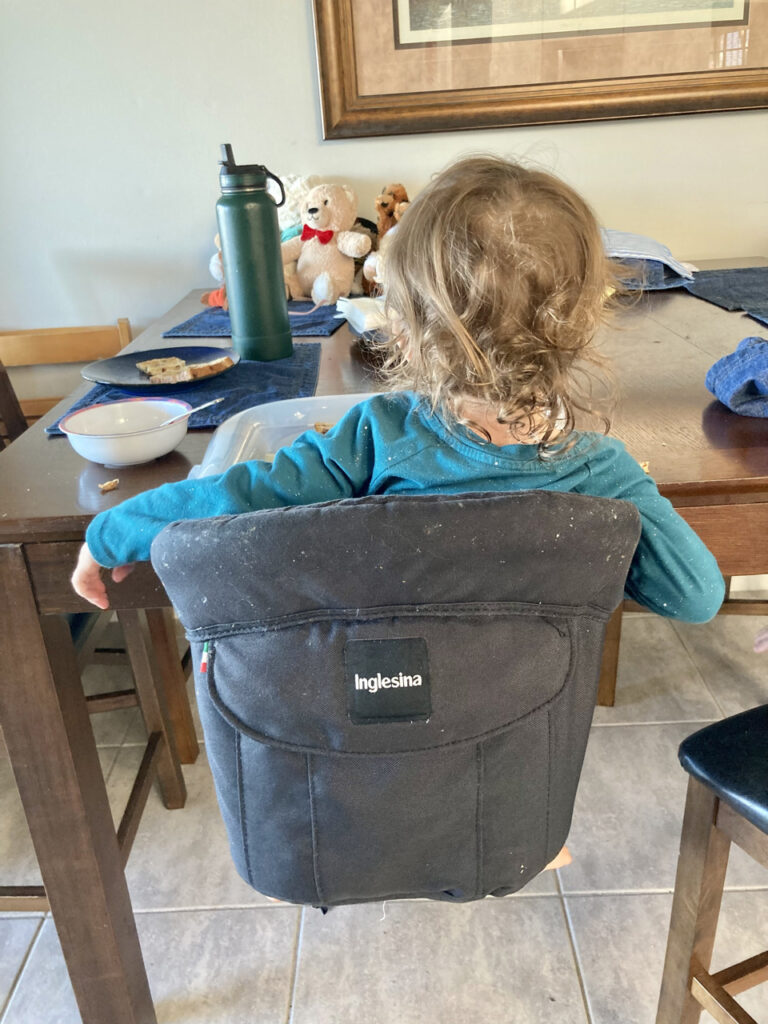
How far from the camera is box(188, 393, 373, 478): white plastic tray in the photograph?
3.16ft

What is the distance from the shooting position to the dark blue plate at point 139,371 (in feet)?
3.72

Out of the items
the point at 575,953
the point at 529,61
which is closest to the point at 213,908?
the point at 575,953

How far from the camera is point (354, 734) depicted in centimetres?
64

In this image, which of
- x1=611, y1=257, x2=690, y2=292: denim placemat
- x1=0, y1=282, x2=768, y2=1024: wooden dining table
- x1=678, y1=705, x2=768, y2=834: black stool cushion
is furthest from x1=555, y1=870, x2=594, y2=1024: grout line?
x1=611, y1=257, x2=690, y2=292: denim placemat

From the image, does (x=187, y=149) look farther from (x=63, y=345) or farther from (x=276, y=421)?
(x=276, y=421)

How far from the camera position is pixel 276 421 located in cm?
100

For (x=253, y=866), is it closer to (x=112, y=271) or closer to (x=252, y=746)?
(x=252, y=746)

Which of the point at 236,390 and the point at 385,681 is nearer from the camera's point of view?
the point at 385,681

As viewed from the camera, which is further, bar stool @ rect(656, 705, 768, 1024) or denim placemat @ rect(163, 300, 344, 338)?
denim placemat @ rect(163, 300, 344, 338)

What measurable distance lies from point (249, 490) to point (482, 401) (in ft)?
0.73

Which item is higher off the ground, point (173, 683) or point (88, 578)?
point (88, 578)

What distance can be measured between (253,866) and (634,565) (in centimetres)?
45

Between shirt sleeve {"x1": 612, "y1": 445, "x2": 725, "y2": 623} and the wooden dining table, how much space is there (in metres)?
0.10

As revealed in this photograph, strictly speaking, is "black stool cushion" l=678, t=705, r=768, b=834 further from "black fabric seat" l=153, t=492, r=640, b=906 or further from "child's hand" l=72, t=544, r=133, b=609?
"child's hand" l=72, t=544, r=133, b=609
